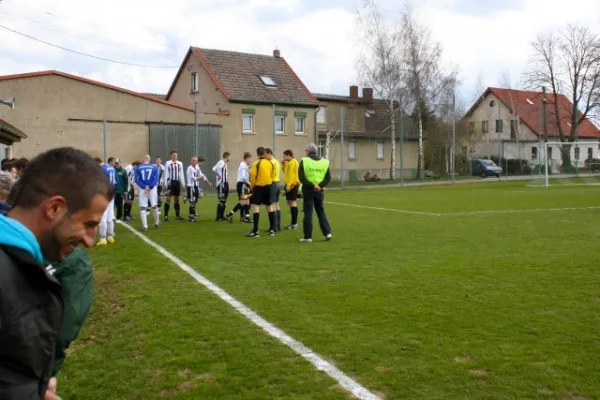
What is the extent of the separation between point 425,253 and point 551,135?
63637mm

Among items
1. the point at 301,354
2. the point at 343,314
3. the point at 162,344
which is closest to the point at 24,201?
the point at 301,354

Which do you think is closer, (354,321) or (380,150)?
(354,321)

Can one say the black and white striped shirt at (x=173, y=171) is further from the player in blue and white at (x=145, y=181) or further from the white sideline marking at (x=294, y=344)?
the white sideline marking at (x=294, y=344)

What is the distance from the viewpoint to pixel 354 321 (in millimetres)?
6227

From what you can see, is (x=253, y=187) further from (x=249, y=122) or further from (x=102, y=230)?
(x=249, y=122)

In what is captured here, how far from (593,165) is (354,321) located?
38.7m

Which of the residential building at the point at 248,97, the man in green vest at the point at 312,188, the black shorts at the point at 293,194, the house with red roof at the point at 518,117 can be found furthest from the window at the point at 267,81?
the man in green vest at the point at 312,188

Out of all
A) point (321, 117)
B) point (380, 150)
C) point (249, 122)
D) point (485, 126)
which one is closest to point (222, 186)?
point (249, 122)

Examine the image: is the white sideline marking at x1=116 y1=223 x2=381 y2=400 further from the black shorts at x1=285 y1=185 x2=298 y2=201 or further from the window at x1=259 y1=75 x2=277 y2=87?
the window at x1=259 y1=75 x2=277 y2=87

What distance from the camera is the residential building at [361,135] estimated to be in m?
53.1

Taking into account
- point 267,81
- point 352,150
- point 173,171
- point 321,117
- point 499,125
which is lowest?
point 173,171

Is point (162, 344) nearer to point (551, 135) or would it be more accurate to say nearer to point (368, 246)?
point (368, 246)

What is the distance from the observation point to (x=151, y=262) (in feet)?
34.7

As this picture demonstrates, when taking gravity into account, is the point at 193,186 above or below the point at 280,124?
below
